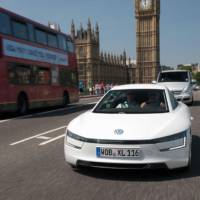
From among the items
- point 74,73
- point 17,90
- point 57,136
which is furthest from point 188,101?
point 57,136

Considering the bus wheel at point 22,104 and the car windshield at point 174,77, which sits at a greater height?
the car windshield at point 174,77

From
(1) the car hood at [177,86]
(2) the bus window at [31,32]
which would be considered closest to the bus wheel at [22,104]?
(2) the bus window at [31,32]

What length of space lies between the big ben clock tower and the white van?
105186mm

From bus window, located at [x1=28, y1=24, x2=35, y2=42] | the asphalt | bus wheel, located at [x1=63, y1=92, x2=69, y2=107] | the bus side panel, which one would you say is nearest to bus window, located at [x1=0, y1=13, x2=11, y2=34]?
the bus side panel

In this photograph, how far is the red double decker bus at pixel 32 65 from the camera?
15.3 meters

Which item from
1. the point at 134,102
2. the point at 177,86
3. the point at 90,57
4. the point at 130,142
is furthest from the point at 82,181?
the point at 90,57

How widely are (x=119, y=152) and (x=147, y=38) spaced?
126m

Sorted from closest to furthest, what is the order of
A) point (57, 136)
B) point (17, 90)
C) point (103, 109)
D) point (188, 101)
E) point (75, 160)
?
point (75, 160) → point (103, 109) → point (57, 136) → point (17, 90) → point (188, 101)

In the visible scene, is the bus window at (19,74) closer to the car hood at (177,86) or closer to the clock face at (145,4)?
the car hood at (177,86)

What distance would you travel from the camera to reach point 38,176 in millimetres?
5645

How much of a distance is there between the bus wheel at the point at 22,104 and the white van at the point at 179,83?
6554 mm

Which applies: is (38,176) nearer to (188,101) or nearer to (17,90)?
(17,90)

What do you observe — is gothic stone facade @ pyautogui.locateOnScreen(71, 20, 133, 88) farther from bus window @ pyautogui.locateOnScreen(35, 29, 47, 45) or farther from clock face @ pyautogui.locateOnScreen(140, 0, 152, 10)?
bus window @ pyautogui.locateOnScreen(35, 29, 47, 45)

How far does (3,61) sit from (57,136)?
20.0ft
